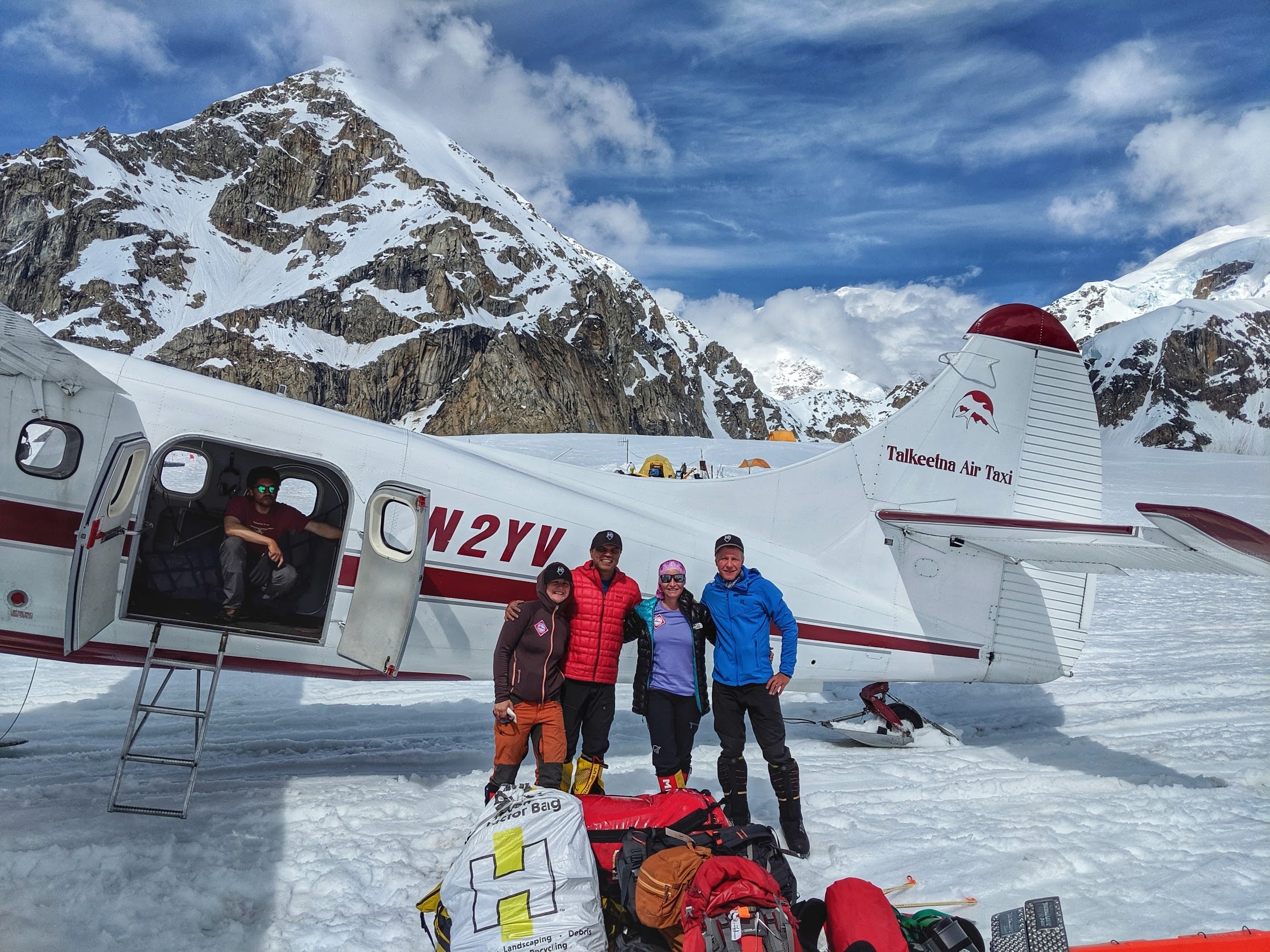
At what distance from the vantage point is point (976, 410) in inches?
247

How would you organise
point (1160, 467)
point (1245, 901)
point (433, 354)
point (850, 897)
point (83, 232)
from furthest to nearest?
point (83, 232) < point (433, 354) < point (1160, 467) < point (1245, 901) < point (850, 897)

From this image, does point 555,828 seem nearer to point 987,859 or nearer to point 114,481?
point 987,859

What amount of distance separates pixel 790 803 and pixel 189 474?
14.4ft

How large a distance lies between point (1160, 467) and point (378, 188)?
473ft

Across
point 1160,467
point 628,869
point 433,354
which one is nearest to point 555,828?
point 628,869

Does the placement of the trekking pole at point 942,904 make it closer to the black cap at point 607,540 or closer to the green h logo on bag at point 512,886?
the green h logo on bag at point 512,886

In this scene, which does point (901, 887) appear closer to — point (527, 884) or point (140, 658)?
point (527, 884)

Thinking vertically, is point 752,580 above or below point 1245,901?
above

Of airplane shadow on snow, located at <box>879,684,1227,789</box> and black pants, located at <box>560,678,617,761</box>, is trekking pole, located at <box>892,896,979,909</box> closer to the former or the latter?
black pants, located at <box>560,678,617,761</box>

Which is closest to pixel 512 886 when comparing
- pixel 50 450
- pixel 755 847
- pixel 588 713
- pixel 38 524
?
pixel 755 847

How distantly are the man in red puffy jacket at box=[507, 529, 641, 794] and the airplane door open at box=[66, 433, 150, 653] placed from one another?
219 centimetres

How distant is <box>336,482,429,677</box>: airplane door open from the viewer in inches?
178

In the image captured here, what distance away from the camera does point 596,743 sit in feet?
14.8

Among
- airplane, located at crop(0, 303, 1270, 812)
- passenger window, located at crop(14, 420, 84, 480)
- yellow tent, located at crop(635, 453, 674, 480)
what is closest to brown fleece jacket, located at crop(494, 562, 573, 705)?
airplane, located at crop(0, 303, 1270, 812)
